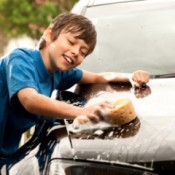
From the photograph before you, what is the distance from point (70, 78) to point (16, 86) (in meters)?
0.61

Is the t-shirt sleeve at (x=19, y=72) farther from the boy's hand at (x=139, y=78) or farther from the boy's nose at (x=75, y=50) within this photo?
the boy's hand at (x=139, y=78)

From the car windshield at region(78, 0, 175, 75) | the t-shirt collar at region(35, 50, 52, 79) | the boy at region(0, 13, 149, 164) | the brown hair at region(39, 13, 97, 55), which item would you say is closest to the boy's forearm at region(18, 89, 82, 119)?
the boy at region(0, 13, 149, 164)

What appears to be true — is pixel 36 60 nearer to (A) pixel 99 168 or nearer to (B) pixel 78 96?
(B) pixel 78 96

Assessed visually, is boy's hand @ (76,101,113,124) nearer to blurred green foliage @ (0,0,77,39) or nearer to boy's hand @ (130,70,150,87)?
boy's hand @ (130,70,150,87)

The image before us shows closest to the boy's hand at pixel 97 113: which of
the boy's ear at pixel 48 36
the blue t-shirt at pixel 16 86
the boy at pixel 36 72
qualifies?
the boy at pixel 36 72

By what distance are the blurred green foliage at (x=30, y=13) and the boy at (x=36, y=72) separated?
1571cm

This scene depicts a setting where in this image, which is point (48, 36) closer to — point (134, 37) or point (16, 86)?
point (16, 86)

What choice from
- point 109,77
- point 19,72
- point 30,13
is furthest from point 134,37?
point 30,13

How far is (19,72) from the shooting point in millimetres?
3215

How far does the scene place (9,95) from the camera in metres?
3.26

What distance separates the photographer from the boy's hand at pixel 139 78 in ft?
11.6

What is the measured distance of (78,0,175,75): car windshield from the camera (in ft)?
13.2

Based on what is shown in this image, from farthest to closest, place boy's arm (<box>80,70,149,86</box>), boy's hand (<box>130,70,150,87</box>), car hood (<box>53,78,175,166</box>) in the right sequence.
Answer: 1. boy's arm (<box>80,70,149,86</box>)
2. boy's hand (<box>130,70,150,87</box>)
3. car hood (<box>53,78,175,166</box>)

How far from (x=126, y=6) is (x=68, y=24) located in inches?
48.1
